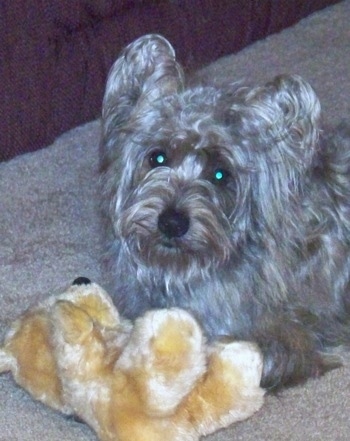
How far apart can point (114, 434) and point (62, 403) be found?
187 mm

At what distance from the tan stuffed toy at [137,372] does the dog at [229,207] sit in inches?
8.9

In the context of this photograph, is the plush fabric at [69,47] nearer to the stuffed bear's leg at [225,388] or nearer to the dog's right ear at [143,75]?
the dog's right ear at [143,75]

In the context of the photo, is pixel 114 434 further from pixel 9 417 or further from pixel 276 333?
pixel 276 333

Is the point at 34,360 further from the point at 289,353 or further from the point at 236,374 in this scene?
the point at 289,353

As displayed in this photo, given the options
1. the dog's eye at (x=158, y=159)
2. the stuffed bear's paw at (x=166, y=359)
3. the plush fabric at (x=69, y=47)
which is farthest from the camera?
the plush fabric at (x=69, y=47)

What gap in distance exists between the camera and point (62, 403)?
2.13 meters

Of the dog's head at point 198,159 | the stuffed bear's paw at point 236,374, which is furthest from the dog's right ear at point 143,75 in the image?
the stuffed bear's paw at point 236,374

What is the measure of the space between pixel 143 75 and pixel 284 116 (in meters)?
0.33

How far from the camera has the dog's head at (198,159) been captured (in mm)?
2162

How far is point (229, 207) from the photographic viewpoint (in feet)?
7.30

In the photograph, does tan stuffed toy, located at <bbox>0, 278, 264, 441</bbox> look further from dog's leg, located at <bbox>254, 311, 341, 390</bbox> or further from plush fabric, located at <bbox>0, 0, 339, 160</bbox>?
plush fabric, located at <bbox>0, 0, 339, 160</bbox>

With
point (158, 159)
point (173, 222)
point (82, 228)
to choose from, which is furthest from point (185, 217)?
point (82, 228)

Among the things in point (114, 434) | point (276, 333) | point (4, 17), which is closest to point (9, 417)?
point (114, 434)

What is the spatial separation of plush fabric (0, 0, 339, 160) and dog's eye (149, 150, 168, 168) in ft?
2.22
